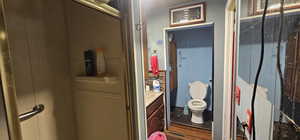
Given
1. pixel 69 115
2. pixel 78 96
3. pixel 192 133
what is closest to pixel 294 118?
pixel 78 96

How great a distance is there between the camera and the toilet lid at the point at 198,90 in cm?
272

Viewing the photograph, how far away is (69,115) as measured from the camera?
1192mm

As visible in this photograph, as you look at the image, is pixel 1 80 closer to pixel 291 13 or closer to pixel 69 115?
pixel 291 13

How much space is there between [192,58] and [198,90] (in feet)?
2.54

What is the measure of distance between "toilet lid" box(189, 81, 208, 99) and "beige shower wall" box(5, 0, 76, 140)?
2.35 meters

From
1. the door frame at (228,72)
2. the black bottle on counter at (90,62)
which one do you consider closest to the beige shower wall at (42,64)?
the black bottle on counter at (90,62)

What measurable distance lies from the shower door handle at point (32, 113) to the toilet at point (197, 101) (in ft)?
7.70

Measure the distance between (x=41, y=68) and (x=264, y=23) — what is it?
1485 mm

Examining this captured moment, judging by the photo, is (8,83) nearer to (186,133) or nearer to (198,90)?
(186,133)

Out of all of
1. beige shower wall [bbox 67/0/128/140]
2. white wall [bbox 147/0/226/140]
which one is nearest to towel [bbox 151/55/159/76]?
white wall [bbox 147/0/226/140]

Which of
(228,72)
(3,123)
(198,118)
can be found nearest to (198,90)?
(198,118)

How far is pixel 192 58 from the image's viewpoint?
302cm

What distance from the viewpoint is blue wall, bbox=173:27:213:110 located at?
9.36 ft

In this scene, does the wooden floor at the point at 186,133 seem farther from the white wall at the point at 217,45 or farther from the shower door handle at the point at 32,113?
the shower door handle at the point at 32,113
